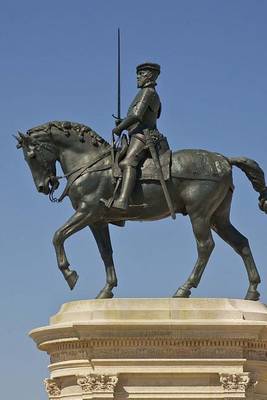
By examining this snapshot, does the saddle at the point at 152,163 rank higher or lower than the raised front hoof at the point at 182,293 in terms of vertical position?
higher

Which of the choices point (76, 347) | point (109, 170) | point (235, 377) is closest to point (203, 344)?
point (235, 377)

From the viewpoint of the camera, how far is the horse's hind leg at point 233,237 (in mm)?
24969

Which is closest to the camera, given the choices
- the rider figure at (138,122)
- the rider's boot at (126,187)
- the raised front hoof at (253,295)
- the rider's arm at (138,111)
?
the rider's boot at (126,187)

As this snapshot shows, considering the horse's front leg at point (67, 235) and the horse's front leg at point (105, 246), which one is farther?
the horse's front leg at point (105, 246)

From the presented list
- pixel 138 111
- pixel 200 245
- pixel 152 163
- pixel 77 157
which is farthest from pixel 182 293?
pixel 138 111

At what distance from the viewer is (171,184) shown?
80.1 feet

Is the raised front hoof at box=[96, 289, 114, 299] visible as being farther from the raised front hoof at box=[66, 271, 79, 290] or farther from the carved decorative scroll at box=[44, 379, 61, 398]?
the carved decorative scroll at box=[44, 379, 61, 398]

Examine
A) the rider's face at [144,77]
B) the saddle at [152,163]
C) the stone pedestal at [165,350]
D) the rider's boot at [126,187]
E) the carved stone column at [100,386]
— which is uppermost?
the rider's face at [144,77]

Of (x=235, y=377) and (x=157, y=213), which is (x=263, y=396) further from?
(x=157, y=213)

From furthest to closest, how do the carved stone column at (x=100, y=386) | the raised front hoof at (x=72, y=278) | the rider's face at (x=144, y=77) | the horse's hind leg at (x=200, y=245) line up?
the rider's face at (x=144, y=77)
the raised front hoof at (x=72, y=278)
the horse's hind leg at (x=200, y=245)
the carved stone column at (x=100, y=386)

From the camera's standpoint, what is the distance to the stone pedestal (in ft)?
75.7

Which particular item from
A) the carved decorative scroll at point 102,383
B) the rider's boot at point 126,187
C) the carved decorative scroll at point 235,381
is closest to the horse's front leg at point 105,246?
the rider's boot at point 126,187

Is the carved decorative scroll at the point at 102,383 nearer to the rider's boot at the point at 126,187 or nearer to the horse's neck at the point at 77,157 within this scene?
the rider's boot at the point at 126,187

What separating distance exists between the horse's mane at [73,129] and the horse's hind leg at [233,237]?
8.37 feet
